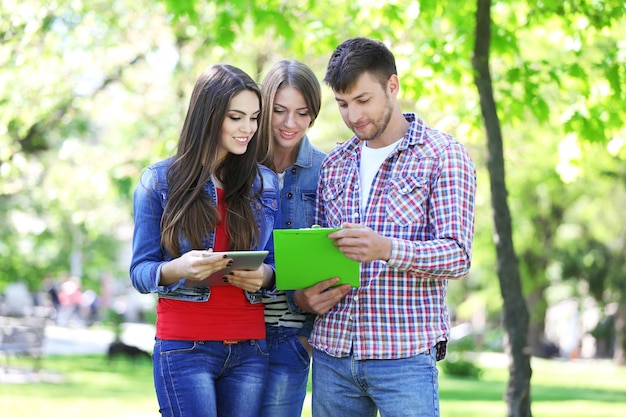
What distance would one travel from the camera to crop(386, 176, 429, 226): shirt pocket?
372 centimetres

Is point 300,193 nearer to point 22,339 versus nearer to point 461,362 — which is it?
point 22,339

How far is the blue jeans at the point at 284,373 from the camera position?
4031mm

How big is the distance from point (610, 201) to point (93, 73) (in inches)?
532

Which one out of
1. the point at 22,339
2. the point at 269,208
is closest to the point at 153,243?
the point at 269,208

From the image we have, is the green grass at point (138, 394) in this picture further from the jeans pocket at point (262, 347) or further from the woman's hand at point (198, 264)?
the woman's hand at point (198, 264)

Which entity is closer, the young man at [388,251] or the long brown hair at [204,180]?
the young man at [388,251]

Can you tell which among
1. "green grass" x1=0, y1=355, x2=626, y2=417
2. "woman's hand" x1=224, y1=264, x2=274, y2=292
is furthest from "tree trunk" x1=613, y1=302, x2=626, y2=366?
"woman's hand" x1=224, y1=264, x2=274, y2=292

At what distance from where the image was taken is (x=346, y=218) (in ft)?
12.8

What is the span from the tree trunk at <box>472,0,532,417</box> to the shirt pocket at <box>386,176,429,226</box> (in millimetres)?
2994

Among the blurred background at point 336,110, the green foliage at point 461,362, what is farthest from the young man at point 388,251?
the green foliage at point 461,362

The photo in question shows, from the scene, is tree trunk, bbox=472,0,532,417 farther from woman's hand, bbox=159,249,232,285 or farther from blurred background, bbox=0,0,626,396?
woman's hand, bbox=159,249,232,285

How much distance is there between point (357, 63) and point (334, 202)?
61cm

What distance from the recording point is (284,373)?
4.07 metres

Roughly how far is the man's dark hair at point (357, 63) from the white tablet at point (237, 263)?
0.79 meters
